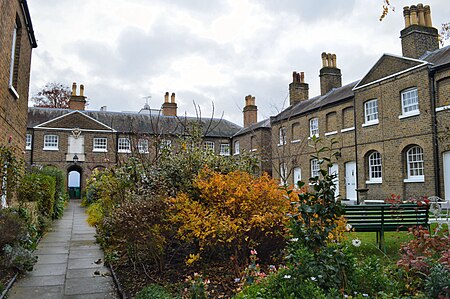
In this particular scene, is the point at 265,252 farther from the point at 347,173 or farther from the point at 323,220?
the point at 347,173

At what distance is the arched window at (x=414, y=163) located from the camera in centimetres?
1678

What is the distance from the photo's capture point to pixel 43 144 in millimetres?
30859

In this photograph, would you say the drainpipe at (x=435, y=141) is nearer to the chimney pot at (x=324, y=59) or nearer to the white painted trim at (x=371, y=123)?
the white painted trim at (x=371, y=123)

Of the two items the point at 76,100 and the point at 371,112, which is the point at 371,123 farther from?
the point at 76,100

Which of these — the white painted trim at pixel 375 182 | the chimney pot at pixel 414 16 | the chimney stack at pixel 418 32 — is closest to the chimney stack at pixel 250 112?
the white painted trim at pixel 375 182

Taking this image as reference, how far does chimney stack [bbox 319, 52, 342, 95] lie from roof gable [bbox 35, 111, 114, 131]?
1923 centimetres

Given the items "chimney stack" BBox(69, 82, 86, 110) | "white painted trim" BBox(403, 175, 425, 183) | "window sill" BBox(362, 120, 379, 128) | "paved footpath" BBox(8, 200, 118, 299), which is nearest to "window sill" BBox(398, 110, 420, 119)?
"window sill" BBox(362, 120, 379, 128)

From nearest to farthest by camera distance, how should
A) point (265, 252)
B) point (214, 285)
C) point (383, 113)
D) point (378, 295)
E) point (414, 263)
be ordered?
point (378, 295), point (414, 263), point (214, 285), point (265, 252), point (383, 113)

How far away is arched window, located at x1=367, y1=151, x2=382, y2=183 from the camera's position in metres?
19.2

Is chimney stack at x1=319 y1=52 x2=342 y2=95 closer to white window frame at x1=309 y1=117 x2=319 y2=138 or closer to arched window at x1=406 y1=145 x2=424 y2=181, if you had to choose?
white window frame at x1=309 y1=117 x2=319 y2=138

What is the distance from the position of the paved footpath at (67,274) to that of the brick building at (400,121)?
9.52 metres

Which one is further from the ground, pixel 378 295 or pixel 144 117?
pixel 144 117

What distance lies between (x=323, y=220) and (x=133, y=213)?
2.95 meters

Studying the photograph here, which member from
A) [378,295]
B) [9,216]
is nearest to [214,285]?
[378,295]
